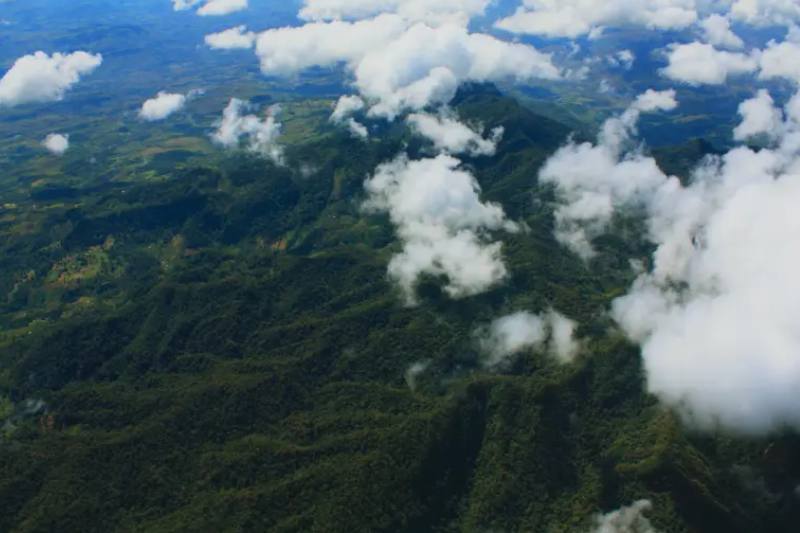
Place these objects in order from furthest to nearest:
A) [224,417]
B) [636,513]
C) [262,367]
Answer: [262,367], [224,417], [636,513]

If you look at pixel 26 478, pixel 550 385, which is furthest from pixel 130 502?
pixel 550 385

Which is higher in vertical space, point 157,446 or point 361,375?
point 157,446

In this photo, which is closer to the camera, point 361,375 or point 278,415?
point 278,415

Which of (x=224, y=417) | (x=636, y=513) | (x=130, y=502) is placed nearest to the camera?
(x=636, y=513)

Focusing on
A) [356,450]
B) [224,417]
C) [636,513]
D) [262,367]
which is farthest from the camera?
[262,367]

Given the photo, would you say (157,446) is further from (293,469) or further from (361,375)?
(361,375)

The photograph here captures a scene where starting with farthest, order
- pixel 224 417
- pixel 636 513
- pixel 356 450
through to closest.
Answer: pixel 224 417 < pixel 356 450 < pixel 636 513

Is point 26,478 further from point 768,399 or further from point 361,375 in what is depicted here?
point 768,399

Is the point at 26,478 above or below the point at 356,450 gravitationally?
above

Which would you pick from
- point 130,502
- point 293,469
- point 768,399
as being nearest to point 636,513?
point 768,399
